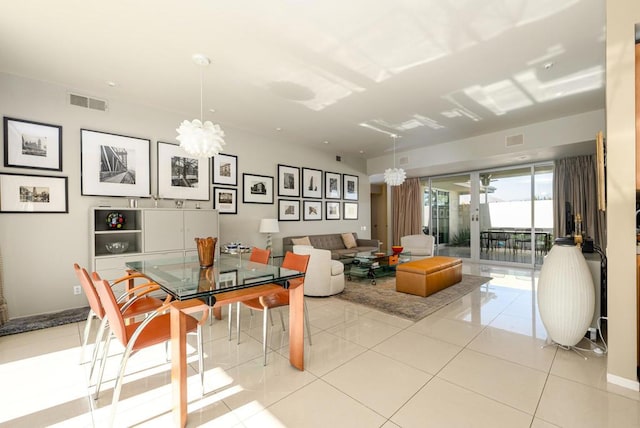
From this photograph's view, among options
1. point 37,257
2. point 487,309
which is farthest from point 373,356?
point 37,257

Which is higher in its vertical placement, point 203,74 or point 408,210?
point 203,74

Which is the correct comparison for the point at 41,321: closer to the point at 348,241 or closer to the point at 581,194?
the point at 348,241

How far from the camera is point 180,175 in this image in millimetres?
4680

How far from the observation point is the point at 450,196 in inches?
320

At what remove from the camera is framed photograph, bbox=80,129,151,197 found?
12.6 ft

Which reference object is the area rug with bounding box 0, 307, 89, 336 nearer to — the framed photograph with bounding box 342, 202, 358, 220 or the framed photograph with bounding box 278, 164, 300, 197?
the framed photograph with bounding box 278, 164, 300, 197

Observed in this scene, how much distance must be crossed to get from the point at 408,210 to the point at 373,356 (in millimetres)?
6536

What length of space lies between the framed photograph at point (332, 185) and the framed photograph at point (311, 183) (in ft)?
0.71

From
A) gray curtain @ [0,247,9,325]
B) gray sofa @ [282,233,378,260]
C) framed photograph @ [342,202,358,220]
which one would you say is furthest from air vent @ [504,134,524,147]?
gray curtain @ [0,247,9,325]

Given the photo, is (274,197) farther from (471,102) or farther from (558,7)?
(558,7)

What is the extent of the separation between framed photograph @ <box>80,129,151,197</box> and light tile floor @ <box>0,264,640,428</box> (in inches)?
75.5

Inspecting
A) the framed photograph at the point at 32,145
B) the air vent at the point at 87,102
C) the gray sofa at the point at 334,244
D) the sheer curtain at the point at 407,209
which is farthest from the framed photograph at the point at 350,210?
the framed photograph at the point at 32,145

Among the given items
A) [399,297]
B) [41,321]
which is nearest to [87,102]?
[41,321]

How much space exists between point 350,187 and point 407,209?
6.57 ft
